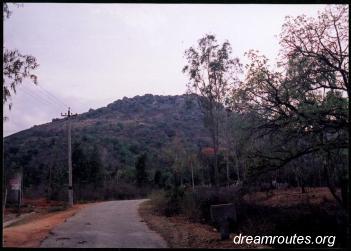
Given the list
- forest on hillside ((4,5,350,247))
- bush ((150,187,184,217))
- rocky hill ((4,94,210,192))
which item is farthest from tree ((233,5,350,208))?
rocky hill ((4,94,210,192))

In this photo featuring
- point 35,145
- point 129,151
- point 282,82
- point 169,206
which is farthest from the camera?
point 129,151

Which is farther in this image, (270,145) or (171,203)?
(171,203)

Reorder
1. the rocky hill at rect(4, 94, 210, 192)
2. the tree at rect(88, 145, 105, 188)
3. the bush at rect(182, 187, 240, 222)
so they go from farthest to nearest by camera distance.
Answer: the rocky hill at rect(4, 94, 210, 192)
the tree at rect(88, 145, 105, 188)
the bush at rect(182, 187, 240, 222)

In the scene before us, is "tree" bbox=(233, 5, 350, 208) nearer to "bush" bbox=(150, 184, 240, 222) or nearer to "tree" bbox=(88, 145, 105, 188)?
"bush" bbox=(150, 184, 240, 222)

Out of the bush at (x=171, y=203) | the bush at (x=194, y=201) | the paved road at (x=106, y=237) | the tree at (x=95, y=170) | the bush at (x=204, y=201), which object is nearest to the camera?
the paved road at (x=106, y=237)

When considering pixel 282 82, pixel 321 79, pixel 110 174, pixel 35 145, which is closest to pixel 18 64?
pixel 282 82

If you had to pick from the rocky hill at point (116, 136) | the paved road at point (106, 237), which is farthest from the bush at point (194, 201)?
the rocky hill at point (116, 136)

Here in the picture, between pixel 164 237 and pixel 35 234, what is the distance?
496 centimetres

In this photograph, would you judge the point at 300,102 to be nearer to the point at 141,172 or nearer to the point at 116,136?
the point at 141,172

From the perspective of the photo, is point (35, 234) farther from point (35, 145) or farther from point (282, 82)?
point (35, 145)

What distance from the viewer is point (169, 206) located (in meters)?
26.9

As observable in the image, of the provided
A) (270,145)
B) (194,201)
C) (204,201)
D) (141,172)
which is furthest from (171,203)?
(141,172)

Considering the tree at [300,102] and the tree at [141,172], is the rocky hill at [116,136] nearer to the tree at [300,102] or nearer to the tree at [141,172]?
the tree at [141,172]

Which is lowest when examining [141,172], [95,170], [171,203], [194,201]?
[171,203]
